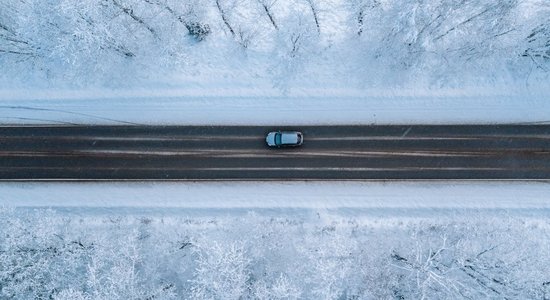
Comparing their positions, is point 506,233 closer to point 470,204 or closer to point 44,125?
point 470,204

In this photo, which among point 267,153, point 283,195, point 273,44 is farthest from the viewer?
point 267,153

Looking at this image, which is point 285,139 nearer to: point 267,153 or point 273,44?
point 267,153

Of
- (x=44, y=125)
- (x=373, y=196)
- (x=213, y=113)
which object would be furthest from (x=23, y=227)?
(x=373, y=196)

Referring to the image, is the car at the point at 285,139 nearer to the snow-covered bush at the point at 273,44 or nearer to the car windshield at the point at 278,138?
the car windshield at the point at 278,138

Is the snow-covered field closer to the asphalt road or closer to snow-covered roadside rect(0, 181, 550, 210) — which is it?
snow-covered roadside rect(0, 181, 550, 210)

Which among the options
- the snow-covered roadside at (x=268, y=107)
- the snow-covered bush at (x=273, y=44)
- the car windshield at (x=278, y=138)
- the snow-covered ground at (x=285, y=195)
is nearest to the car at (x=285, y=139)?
the car windshield at (x=278, y=138)

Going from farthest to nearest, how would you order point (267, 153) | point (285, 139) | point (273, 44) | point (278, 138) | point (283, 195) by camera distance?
1. point (267, 153)
2. point (273, 44)
3. point (283, 195)
4. point (278, 138)
5. point (285, 139)

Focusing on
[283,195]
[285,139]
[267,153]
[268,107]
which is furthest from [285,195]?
[268,107]
